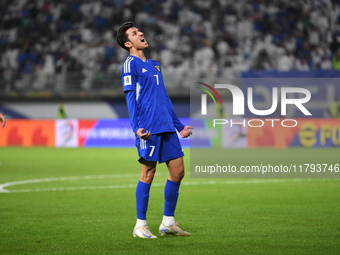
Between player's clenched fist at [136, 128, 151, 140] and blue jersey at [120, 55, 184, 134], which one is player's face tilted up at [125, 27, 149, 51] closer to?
blue jersey at [120, 55, 184, 134]

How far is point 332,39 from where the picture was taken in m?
27.4

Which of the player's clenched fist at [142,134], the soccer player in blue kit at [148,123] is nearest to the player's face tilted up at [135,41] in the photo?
the soccer player in blue kit at [148,123]

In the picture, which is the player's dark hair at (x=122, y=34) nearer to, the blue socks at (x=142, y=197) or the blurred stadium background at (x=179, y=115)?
the blue socks at (x=142, y=197)

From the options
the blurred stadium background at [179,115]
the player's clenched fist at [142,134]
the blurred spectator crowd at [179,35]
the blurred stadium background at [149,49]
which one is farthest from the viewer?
the blurred spectator crowd at [179,35]

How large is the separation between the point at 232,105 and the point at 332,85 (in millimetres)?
5701

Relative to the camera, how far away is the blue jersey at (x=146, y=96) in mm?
5680

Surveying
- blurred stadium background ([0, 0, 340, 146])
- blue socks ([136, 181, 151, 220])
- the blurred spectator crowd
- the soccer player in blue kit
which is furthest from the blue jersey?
the blurred spectator crowd

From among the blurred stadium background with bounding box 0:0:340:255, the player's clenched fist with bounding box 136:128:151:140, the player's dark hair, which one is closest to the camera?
the player's clenched fist with bounding box 136:128:151:140

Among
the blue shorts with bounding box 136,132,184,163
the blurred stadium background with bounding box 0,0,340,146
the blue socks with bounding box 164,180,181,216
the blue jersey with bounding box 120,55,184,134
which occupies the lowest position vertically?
the blue socks with bounding box 164,180,181,216

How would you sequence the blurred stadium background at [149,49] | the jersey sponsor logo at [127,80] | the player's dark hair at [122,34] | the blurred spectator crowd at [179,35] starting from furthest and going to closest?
the blurred spectator crowd at [179,35]
the blurred stadium background at [149,49]
the player's dark hair at [122,34]
the jersey sponsor logo at [127,80]

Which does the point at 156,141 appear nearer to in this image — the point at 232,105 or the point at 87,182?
the point at 87,182

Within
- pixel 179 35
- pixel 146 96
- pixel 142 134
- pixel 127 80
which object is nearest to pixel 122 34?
pixel 127 80

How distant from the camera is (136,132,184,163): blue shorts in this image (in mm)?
5719

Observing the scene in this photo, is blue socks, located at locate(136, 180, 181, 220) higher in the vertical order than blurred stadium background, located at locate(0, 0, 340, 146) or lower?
lower
